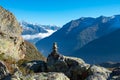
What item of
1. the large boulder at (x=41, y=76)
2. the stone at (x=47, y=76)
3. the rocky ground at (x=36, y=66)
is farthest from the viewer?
the rocky ground at (x=36, y=66)

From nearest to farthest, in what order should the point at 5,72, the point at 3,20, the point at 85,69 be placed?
the point at 5,72 → the point at 85,69 → the point at 3,20

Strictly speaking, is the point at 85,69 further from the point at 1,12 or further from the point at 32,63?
the point at 1,12

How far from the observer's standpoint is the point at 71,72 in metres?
36.1

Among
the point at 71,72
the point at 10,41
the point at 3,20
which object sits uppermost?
the point at 3,20

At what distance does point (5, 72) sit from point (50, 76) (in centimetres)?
374

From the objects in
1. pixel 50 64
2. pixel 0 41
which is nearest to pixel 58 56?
pixel 50 64

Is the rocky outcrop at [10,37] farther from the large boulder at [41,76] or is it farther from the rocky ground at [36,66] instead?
the large boulder at [41,76]

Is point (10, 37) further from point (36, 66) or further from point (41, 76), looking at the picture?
point (41, 76)

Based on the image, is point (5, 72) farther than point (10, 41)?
No

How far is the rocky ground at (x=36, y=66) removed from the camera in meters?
23.5

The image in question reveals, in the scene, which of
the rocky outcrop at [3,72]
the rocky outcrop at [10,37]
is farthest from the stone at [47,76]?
the rocky outcrop at [10,37]

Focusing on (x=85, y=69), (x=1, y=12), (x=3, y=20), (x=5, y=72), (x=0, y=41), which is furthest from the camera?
(x=1, y=12)

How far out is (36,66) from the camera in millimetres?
40281

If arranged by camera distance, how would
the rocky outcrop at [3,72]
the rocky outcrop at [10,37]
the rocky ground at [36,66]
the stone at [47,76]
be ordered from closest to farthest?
the stone at [47,76] < the rocky ground at [36,66] < the rocky outcrop at [3,72] < the rocky outcrop at [10,37]
